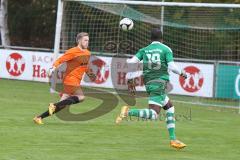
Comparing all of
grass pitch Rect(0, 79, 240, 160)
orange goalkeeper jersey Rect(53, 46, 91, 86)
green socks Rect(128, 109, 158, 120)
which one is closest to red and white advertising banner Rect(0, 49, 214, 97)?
grass pitch Rect(0, 79, 240, 160)

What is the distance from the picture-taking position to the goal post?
76.4ft

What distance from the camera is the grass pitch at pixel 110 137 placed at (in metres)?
10.5

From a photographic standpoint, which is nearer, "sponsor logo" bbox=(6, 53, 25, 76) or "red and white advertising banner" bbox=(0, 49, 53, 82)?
"red and white advertising banner" bbox=(0, 49, 53, 82)

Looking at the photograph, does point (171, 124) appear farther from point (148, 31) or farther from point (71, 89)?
point (148, 31)

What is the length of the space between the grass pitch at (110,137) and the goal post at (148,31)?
209 inches

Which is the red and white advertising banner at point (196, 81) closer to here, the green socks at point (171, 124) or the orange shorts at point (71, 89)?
the orange shorts at point (71, 89)

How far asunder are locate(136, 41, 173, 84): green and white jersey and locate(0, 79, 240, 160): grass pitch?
1131 millimetres

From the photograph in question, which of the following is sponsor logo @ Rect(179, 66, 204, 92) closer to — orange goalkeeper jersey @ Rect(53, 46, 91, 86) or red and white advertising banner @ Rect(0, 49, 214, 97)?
red and white advertising banner @ Rect(0, 49, 214, 97)

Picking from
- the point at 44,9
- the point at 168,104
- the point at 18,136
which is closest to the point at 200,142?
the point at 168,104

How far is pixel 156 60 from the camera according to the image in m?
11.6

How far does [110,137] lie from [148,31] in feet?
41.3

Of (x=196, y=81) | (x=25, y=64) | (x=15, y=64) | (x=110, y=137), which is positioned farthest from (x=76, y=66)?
(x=15, y=64)

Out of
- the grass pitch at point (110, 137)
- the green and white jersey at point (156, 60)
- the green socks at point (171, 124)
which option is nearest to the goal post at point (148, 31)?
the grass pitch at point (110, 137)

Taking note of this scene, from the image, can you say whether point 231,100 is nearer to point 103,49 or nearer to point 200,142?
point 103,49
